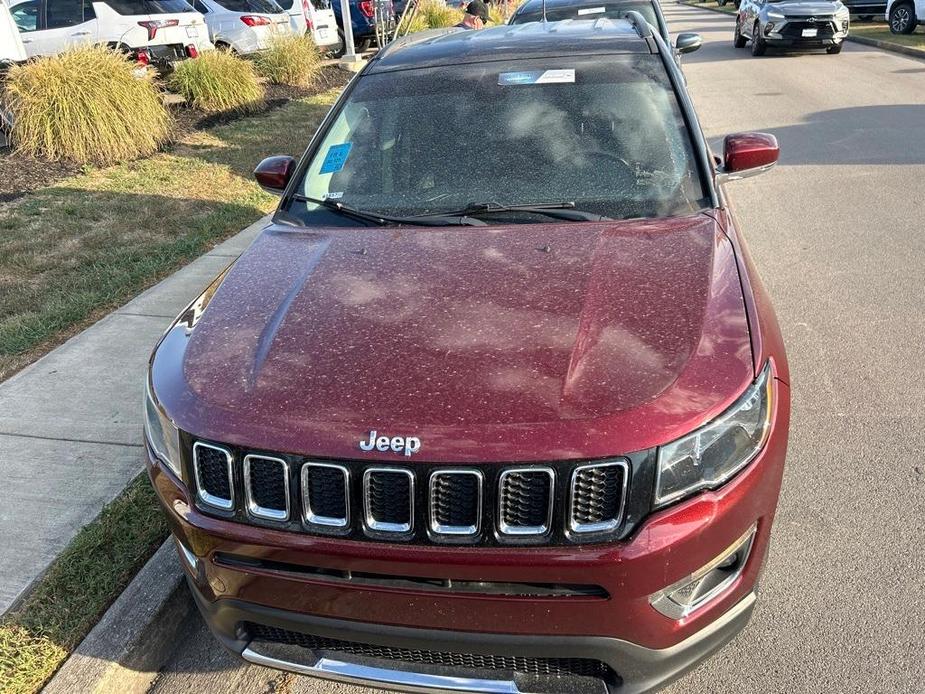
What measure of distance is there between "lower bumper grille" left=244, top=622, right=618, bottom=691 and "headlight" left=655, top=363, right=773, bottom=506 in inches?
19.8

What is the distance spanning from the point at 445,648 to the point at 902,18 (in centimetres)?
2264

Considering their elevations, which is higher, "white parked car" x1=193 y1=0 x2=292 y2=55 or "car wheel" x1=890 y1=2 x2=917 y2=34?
"white parked car" x1=193 y1=0 x2=292 y2=55

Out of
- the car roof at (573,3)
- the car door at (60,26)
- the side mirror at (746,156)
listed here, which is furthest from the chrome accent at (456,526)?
the car door at (60,26)

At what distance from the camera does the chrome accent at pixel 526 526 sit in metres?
1.88

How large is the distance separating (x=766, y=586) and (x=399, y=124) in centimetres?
246

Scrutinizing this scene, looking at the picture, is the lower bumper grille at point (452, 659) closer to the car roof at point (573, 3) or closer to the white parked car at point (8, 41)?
the car roof at point (573, 3)

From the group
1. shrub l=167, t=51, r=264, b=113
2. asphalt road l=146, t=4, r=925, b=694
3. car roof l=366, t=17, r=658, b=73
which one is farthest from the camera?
shrub l=167, t=51, r=264, b=113

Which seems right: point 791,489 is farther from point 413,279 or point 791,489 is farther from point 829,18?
point 829,18

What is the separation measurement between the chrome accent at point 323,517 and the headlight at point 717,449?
0.77m

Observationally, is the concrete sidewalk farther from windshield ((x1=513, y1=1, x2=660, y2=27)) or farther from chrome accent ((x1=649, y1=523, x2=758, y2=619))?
windshield ((x1=513, y1=1, x2=660, y2=27))

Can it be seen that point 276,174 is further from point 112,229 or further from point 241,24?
point 241,24

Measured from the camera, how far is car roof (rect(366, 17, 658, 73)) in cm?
369

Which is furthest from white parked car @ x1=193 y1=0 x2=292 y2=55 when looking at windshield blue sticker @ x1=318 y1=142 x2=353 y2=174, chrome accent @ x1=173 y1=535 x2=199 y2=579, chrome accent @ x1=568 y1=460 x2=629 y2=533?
chrome accent @ x1=568 y1=460 x2=629 y2=533

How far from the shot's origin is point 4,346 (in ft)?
16.2
